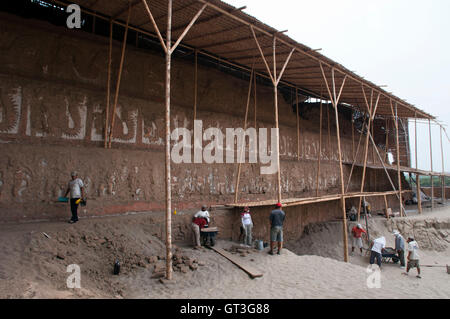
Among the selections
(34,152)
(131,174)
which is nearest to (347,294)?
(131,174)

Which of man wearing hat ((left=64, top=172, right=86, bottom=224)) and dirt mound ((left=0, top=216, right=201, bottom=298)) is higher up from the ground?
man wearing hat ((left=64, top=172, right=86, bottom=224))

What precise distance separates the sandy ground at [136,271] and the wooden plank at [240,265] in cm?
11

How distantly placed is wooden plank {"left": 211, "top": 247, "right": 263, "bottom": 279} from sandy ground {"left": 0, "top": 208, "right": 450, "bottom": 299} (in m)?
0.11

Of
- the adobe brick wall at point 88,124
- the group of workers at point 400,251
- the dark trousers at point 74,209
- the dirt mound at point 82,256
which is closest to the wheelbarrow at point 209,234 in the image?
the dirt mound at point 82,256

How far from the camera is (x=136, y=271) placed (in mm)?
6547

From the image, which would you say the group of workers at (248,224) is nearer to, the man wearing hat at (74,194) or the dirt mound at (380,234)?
the man wearing hat at (74,194)

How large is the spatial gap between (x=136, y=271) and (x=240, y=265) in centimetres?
235

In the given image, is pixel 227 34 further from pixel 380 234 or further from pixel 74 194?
pixel 380 234

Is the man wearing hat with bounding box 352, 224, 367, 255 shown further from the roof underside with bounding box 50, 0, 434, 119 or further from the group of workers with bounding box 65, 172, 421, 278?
the roof underside with bounding box 50, 0, 434, 119

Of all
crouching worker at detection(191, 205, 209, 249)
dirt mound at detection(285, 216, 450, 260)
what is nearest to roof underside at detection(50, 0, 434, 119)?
crouching worker at detection(191, 205, 209, 249)

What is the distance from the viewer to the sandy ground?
17.6ft

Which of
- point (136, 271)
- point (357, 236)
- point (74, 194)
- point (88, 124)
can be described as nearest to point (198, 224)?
point (136, 271)
